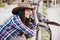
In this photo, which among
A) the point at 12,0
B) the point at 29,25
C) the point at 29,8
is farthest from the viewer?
the point at 12,0

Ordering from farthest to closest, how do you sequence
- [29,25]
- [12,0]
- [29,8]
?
[12,0]
[29,25]
[29,8]

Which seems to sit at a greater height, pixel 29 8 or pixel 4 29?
pixel 29 8

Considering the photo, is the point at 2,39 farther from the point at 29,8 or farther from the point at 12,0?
the point at 12,0

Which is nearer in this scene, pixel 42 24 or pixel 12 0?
pixel 42 24

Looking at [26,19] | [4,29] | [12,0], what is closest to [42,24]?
[26,19]

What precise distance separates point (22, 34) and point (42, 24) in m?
0.34

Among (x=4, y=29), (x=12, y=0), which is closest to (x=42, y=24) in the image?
(x=4, y=29)

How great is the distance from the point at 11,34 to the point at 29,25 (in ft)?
1.11

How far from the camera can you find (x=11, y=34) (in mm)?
3588

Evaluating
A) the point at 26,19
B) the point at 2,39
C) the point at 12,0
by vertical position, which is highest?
the point at 26,19

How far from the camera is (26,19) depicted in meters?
3.62

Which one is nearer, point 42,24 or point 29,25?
point 42,24

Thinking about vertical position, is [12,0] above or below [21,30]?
below

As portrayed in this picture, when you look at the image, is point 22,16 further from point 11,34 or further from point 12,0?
point 12,0
